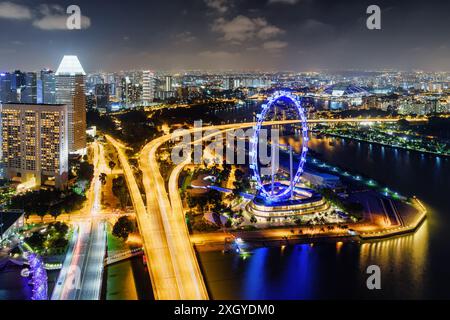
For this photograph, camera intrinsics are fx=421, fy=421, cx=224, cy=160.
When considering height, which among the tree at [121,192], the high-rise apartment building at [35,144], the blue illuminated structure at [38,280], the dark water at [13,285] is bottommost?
the dark water at [13,285]

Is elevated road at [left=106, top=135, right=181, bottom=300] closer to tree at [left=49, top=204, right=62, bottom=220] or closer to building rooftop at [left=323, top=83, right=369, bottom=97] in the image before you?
tree at [left=49, top=204, right=62, bottom=220]

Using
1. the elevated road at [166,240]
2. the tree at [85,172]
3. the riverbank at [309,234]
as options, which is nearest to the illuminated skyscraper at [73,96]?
the tree at [85,172]

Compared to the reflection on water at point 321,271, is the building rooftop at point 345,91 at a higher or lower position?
higher

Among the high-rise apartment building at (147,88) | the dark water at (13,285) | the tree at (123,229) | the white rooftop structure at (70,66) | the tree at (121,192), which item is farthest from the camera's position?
the high-rise apartment building at (147,88)

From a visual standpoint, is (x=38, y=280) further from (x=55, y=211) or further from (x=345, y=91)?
(x=345, y=91)

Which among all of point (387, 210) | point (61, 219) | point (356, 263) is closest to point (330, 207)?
point (387, 210)

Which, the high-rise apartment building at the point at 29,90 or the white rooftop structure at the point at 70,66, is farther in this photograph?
the high-rise apartment building at the point at 29,90

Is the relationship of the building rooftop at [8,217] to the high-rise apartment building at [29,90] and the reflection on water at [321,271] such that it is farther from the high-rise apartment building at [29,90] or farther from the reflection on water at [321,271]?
the high-rise apartment building at [29,90]

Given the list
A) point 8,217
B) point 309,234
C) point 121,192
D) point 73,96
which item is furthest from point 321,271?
point 73,96
